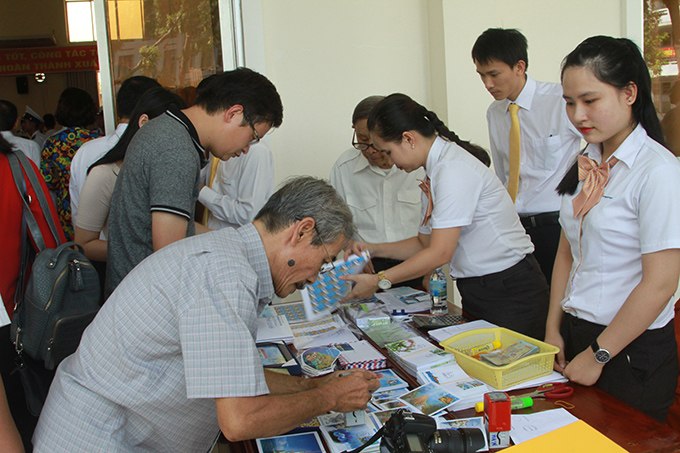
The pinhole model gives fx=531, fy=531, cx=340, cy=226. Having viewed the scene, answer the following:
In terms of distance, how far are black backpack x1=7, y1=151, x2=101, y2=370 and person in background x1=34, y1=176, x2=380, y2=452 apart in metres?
0.41

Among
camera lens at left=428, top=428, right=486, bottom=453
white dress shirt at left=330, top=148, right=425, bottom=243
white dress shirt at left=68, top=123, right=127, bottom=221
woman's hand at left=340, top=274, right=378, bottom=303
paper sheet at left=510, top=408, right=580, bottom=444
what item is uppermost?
white dress shirt at left=68, top=123, right=127, bottom=221

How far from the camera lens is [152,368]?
1.27m

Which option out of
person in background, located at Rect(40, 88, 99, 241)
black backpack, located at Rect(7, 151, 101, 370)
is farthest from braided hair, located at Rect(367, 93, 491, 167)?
person in background, located at Rect(40, 88, 99, 241)

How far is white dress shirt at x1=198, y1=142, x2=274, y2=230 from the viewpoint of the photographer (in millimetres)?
2977

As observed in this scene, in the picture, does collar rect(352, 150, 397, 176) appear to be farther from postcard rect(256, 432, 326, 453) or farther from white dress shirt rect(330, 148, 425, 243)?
postcard rect(256, 432, 326, 453)

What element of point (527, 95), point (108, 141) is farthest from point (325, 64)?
point (108, 141)

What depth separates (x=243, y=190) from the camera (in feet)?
10.0

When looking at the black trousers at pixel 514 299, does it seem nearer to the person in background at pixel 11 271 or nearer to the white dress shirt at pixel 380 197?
the white dress shirt at pixel 380 197

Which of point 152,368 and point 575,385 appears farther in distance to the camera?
point 575,385

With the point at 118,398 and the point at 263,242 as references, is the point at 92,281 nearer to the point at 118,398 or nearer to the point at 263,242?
the point at 118,398

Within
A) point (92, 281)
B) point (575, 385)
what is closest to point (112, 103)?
point (92, 281)

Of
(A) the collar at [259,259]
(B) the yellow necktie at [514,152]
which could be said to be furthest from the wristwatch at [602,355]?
(B) the yellow necktie at [514,152]

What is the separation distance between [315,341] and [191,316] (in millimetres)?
949

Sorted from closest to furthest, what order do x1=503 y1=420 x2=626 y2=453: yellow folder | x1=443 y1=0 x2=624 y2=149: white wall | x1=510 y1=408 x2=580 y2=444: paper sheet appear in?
x1=503 y1=420 x2=626 y2=453: yellow folder < x1=510 y1=408 x2=580 y2=444: paper sheet < x1=443 y1=0 x2=624 y2=149: white wall
